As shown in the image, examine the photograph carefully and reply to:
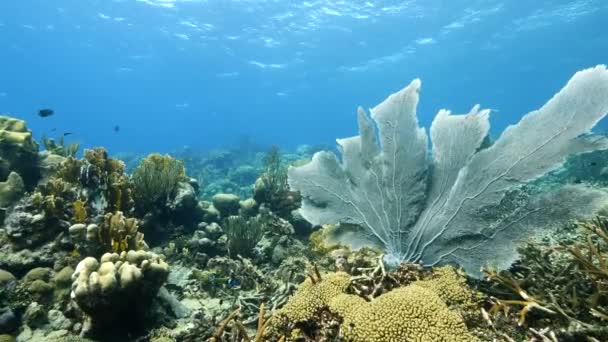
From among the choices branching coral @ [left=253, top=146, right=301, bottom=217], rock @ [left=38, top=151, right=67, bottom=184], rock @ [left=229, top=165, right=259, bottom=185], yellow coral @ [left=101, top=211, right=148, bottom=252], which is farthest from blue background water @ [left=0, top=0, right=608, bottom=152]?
yellow coral @ [left=101, top=211, right=148, bottom=252]

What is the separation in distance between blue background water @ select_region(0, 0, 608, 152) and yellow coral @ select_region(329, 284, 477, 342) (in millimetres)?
31761

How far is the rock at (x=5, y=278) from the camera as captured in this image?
420 centimetres

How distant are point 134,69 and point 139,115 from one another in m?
71.3

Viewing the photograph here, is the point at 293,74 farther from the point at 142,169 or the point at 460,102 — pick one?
the point at 460,102

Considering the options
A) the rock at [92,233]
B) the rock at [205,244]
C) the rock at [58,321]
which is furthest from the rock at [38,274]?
the rock at [205,244]

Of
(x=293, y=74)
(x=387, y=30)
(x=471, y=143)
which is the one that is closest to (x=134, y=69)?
(x=293, y=74)

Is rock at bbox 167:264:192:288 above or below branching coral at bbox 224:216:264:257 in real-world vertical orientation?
below

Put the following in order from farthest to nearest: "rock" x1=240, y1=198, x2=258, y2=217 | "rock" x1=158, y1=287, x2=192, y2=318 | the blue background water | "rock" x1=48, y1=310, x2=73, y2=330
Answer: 1. the blue background water
2. "rock" x1=240, y1=198, x2=258, y2=217
3. "rock" x1=158, y1=287, x2=192, y2=318
4. "rock" x1=48, y1=310, x2=73, y2=330

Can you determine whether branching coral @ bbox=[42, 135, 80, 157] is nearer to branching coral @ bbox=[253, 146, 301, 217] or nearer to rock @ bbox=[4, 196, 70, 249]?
rock @ bbox=[4, 196, 70, 249]

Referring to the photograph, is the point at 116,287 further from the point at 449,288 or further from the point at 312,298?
the point at 449,288

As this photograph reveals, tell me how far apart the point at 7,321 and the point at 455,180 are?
517cm

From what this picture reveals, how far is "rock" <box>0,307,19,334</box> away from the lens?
374 centimetres

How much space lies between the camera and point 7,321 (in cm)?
378

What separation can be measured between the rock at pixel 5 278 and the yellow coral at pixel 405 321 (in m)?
4.27
